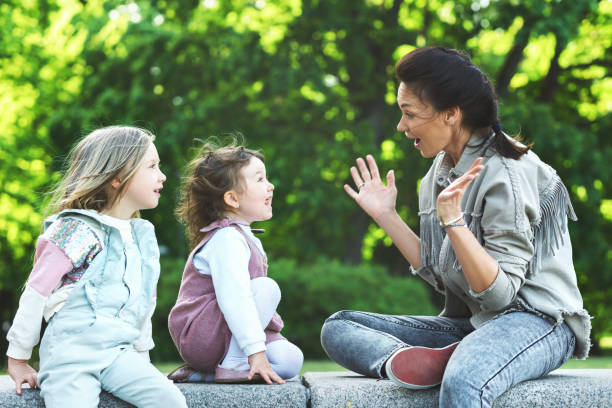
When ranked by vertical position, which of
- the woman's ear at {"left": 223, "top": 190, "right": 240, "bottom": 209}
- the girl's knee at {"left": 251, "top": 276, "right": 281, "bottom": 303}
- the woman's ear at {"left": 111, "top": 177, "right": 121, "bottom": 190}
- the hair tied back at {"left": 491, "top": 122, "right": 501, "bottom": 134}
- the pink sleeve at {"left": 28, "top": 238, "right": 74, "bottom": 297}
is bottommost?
the girl's knee at {"left": 251, "top": 276, "right": 281, "bottom": 303}

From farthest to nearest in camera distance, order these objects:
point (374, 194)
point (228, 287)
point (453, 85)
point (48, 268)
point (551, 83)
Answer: point (551, 83) < point (374, 194) < point (453, 85) < point (228, 287) < point (48, 268)

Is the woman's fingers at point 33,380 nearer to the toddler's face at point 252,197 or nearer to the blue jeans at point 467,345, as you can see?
the toddler's face at point 252,197

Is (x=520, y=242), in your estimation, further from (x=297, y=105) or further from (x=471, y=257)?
(x=297, y=105)

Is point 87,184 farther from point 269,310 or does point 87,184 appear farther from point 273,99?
point 273,99

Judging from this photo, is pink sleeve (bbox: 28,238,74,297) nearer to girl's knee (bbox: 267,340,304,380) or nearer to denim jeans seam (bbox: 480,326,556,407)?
girl's knee (bbox: 267,340,304,380)

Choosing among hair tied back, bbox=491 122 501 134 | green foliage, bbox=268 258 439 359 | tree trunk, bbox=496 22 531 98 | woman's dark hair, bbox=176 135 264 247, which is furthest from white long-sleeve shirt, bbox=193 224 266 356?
tree trunk, bbox=496 22 531 98

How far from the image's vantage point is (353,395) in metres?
2.65

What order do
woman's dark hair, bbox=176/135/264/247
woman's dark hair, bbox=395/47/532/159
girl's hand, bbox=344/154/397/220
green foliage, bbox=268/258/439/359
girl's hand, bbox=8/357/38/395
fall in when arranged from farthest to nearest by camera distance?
green foliage, bbox=268/258/439/359 < girl's hand, bbox=344/154/397/220 < woman's dark hair, bbox=176/135/264/247 < woman's dark hair, bbox=395/47/532/159 < girl's hand, bbox=8/357/38/395

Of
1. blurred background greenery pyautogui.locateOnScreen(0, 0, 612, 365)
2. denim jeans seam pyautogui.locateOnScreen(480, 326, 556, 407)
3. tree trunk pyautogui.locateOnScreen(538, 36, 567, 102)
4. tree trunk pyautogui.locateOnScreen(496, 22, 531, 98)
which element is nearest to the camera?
denim jeans seam pyautogui.locateOnScreen(480, 326, 556, 407)

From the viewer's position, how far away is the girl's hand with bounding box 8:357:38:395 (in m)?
2.52

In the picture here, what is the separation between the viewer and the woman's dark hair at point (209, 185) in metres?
3.06

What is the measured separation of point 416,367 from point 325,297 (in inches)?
308

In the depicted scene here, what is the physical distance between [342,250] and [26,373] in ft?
35.3

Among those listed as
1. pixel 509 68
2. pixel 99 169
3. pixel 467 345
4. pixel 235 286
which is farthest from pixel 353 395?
pixel 509 68
